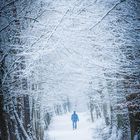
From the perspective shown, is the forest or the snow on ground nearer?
the forest

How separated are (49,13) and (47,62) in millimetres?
5932

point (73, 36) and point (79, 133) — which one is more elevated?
point (73, 36)

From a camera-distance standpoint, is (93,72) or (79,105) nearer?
(93,72)

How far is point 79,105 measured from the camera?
103m

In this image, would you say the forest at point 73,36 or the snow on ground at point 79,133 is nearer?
the forest at point 73,36

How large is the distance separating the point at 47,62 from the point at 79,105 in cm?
8633

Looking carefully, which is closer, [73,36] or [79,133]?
[73,36]

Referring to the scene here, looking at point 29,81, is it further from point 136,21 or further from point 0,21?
point 136,21

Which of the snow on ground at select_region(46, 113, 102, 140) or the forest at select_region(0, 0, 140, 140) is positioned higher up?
the forest at select_region(0, 0, 140, 140)

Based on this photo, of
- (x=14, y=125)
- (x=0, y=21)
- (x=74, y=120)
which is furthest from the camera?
(x=74, y=120)

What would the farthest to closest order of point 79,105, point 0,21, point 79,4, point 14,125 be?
point 79,105
point 14,125
point 0,21
point 79,4

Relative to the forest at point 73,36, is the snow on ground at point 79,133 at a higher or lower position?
lower

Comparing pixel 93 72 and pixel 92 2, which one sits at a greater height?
pixel 92 2

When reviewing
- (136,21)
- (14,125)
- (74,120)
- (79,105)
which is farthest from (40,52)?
(79,105)
